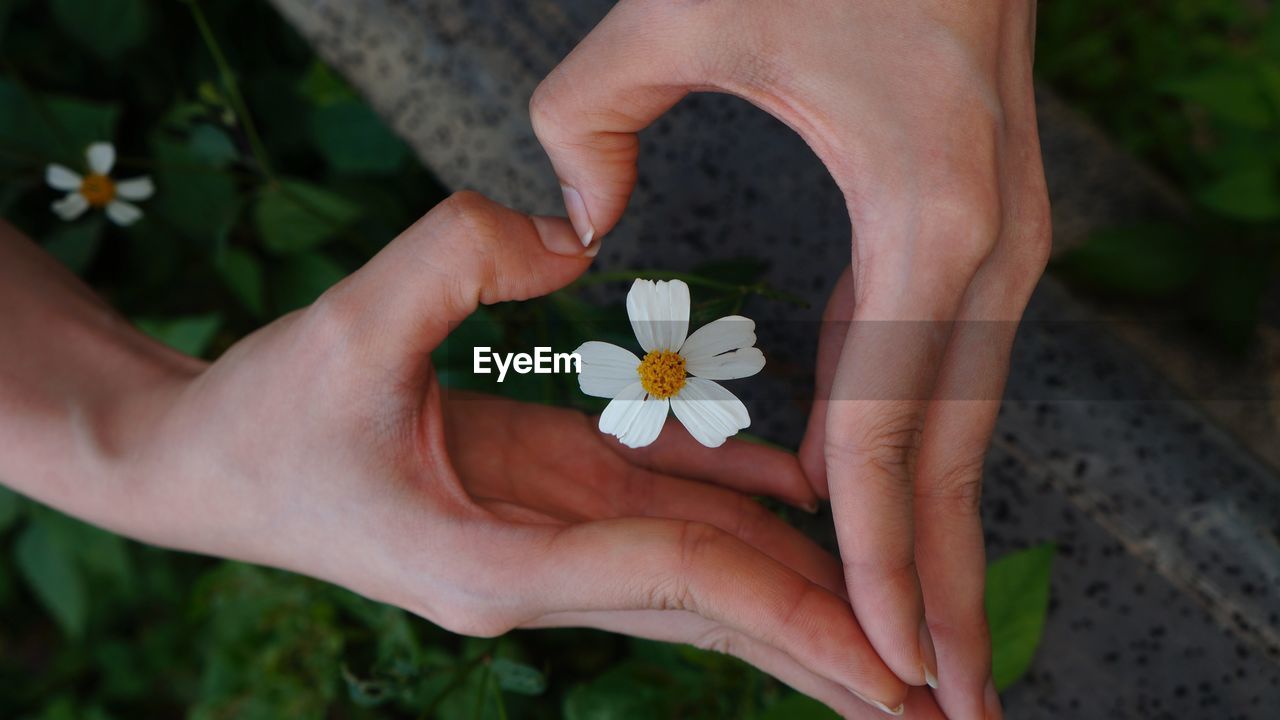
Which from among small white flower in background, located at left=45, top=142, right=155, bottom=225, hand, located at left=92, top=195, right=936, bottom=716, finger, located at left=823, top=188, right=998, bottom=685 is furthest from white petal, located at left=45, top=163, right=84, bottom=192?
finger, located at left=823, top=188, right=998, bottom=685

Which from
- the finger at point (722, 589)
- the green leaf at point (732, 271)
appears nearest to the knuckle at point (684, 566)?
the finger at point (722, 589)

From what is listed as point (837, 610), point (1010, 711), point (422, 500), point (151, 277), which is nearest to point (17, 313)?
point (151, 277)

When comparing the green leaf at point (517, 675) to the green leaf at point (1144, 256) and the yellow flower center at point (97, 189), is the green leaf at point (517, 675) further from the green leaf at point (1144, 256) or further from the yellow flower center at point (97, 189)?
the green leaf at point (1144, 256)

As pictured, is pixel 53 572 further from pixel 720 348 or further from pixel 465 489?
pixel 720 348

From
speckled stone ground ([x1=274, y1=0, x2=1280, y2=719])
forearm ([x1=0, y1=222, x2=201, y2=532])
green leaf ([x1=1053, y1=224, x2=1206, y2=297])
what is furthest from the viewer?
green leaf ([x1=1053, y1=224, x2=1206, y2=297])

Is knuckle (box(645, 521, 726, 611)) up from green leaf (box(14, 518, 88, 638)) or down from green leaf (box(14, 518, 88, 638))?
up

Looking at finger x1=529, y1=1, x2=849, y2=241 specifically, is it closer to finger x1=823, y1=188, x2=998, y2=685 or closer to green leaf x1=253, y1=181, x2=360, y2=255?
finger x1=823, y1=188, x2=998, y2=685

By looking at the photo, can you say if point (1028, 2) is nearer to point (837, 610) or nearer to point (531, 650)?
point (837, 610)
